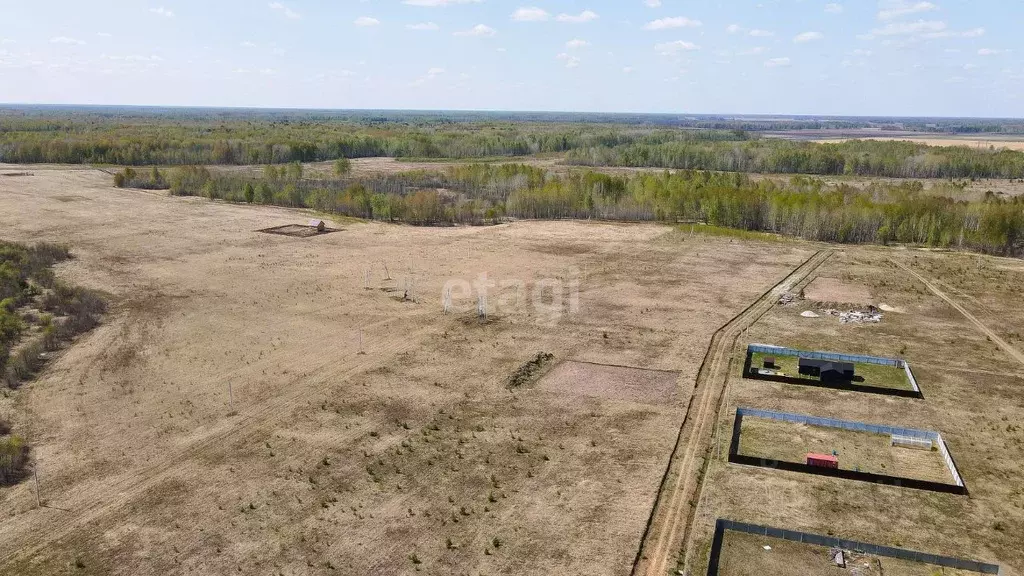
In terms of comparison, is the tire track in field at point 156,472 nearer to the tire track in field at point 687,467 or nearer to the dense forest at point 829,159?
the tire track in field at point 687,467

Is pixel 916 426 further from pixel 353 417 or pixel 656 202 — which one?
pixel 656 202

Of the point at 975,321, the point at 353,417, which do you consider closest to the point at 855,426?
the point at 353,417

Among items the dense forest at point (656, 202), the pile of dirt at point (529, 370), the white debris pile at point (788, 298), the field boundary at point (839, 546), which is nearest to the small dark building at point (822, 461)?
the field boundary at point (839, 546)

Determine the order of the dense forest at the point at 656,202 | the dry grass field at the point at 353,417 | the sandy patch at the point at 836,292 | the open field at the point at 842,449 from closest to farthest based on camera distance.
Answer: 1. the dry grass field at the point at 353,417
2. the open field at the point at 842,449
3. the sandy patch at the point at 836,292
4. the dense forest at the point at 656,202

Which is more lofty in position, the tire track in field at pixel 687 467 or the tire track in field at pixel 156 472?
the tire track in field at pixel 687 467

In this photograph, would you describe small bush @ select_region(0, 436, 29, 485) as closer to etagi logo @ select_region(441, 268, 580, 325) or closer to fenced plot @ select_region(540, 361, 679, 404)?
fenced plot @ select_region(540, 361, 679, 404)

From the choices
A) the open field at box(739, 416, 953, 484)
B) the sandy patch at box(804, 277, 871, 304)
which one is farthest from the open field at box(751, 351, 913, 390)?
the sandy patch at box(804, 277, 871, 304)

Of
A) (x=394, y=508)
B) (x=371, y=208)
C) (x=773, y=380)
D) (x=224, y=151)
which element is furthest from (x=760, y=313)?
(x=224, y=151)
